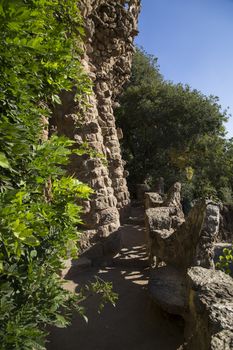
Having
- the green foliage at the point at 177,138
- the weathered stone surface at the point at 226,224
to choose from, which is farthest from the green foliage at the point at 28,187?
the green foliage at the point at 177,138

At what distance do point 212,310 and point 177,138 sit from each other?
18097mm

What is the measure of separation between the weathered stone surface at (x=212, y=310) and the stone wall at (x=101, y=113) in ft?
11.2

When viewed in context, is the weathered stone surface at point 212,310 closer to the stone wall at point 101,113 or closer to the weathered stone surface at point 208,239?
the weathered stone surface at point 208,239

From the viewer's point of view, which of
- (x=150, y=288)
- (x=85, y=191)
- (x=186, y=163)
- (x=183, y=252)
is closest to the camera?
(x=85, y=191)

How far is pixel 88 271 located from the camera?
692 centimetres

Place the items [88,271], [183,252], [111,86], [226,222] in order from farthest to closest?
[111,86], [226,222], [88,271], [183,252]

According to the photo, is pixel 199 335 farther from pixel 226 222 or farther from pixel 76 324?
pixel 226 222

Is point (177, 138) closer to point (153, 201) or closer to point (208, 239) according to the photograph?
point (153, 201)

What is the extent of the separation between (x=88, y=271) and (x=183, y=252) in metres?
2.52

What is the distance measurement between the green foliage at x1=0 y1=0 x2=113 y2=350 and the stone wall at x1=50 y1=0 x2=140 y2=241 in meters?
3.11

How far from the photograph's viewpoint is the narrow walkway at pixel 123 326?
4.36m

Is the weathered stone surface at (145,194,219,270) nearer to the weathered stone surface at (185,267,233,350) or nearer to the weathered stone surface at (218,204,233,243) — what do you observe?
the weathered stone surface at (185,267,233,350)

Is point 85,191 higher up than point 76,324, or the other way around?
point 85,191

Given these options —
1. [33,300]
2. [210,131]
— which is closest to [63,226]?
[33,300]
